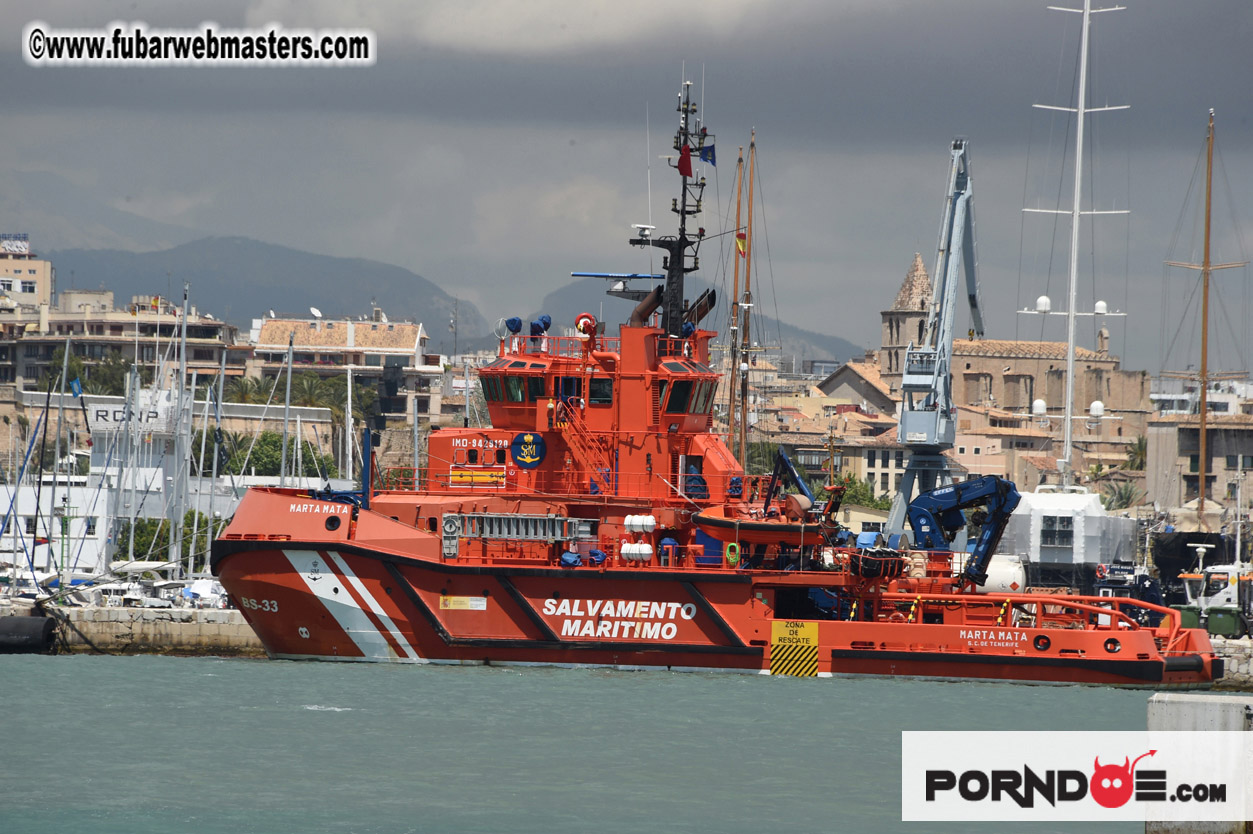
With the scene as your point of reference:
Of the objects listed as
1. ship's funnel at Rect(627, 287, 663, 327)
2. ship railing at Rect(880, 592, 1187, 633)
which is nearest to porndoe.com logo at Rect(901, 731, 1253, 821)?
ship railing at Rect(880, 592, 1187, 633)

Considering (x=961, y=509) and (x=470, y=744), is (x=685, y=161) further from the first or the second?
(x=470, y=744)

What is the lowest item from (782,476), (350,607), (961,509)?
(350,607)

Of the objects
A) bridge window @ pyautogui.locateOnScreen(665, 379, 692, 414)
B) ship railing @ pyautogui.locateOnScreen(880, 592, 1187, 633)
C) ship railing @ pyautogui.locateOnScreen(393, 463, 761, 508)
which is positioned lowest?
ship railing @ pyautogui.locateOnScreen(880, 592, 1187, 633)

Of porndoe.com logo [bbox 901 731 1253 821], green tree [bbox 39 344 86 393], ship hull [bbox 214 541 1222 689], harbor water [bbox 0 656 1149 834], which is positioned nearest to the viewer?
porndoe.com logo [bbox 901 731 1253 821]

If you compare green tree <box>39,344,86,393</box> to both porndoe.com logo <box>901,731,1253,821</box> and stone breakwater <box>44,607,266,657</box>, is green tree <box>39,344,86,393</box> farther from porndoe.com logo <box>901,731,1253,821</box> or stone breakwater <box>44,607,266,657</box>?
porndoe.com logo <box>901,731,1253,821</box>

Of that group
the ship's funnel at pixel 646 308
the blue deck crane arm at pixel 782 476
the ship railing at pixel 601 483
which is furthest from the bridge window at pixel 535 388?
the blue deck crane arm at pixel 782 476

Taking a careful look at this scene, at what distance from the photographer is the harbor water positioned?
2084 centimetres

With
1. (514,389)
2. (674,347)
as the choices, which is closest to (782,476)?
(674,347)

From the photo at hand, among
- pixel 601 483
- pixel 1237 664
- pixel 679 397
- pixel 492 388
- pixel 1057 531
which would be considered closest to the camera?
pixel 601 483

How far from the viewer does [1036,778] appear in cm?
2097

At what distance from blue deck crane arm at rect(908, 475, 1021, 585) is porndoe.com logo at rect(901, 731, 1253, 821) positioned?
8.45m

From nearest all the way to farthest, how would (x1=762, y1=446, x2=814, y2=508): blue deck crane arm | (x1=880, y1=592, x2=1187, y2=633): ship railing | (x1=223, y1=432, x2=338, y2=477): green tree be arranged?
(x1=880, y1=592, x2=1187, y2=633): ship railing → (x1=762, y1=446, x2=814, y2=508): blue deck crane arm → (x1=223, y1=432, x2=338, y2=477): green tree

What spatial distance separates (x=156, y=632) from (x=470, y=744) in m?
13.1

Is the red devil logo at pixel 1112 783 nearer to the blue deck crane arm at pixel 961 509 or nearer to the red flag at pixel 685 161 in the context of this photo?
the blue deck crane arm at pixel 961 509
